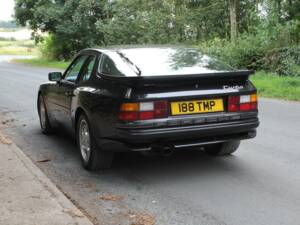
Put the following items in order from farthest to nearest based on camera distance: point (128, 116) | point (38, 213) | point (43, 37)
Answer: point (43, 37), point (128, 116), point (38, 213)

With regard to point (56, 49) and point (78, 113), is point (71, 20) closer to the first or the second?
point (56, 49)

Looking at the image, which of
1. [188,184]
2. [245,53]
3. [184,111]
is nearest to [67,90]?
[184,111]

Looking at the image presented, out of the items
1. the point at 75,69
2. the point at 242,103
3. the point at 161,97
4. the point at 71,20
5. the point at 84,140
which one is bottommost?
the point at 84,140

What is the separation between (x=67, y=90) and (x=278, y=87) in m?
Answer: 9.71

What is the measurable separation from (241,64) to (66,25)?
75.3ft

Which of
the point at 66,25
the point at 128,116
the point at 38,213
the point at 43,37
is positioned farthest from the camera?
the point at 43,37

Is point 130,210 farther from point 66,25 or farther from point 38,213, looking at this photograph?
point 66,25

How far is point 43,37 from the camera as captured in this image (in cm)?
4753

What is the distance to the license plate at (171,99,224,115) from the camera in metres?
5.52

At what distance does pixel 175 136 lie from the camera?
550 cm

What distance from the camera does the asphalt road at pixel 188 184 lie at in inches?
181

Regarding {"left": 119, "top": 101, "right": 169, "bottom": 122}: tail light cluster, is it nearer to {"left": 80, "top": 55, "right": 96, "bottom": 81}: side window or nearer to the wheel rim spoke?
the wheel rim spoke

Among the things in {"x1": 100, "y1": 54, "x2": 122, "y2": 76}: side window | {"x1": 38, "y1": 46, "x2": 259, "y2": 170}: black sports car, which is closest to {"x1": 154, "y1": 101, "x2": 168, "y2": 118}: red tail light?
{"x1": 38, "y1": 46, "x2": 259, "y2": 170}: black sports car

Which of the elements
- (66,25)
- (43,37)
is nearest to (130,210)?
(66,25)
